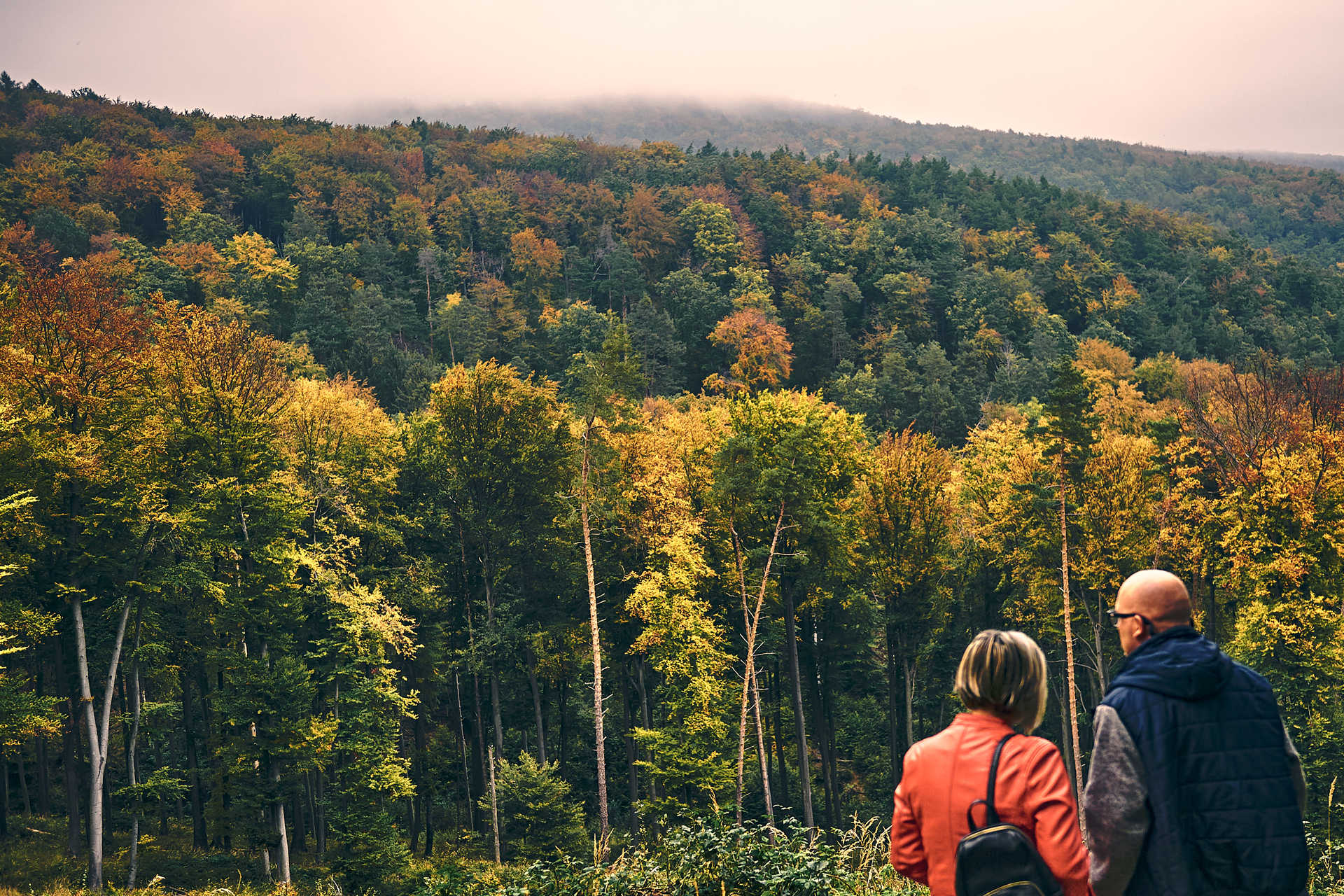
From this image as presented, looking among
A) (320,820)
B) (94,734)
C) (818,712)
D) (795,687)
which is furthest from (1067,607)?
(94,734)

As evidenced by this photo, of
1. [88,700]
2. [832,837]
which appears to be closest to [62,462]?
[88,700]

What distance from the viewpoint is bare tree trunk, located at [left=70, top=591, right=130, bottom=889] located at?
68.1ft

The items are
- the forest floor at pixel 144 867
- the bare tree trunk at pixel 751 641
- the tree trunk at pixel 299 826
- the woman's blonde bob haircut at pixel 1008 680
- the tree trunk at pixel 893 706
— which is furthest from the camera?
the tree trunk at pixel 893 706

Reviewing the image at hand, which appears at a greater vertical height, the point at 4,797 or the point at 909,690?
the point at 4,797

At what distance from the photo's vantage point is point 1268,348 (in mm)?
76938

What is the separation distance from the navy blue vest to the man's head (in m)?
0.19

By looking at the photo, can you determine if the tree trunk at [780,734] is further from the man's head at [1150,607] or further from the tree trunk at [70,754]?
the man's head at [1150,607]

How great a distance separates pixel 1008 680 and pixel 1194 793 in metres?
1.00

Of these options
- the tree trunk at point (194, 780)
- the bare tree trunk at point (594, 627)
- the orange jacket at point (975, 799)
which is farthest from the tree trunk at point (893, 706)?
the orange jacket at point (975, 799)

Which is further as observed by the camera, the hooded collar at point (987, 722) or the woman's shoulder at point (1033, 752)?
the hooded collar at point (987, 722)

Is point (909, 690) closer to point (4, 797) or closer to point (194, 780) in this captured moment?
point (194, 780)

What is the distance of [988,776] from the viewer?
3.35 m

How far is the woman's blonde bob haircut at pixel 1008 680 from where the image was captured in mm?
3424

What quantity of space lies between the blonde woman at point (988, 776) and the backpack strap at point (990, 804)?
1cm
